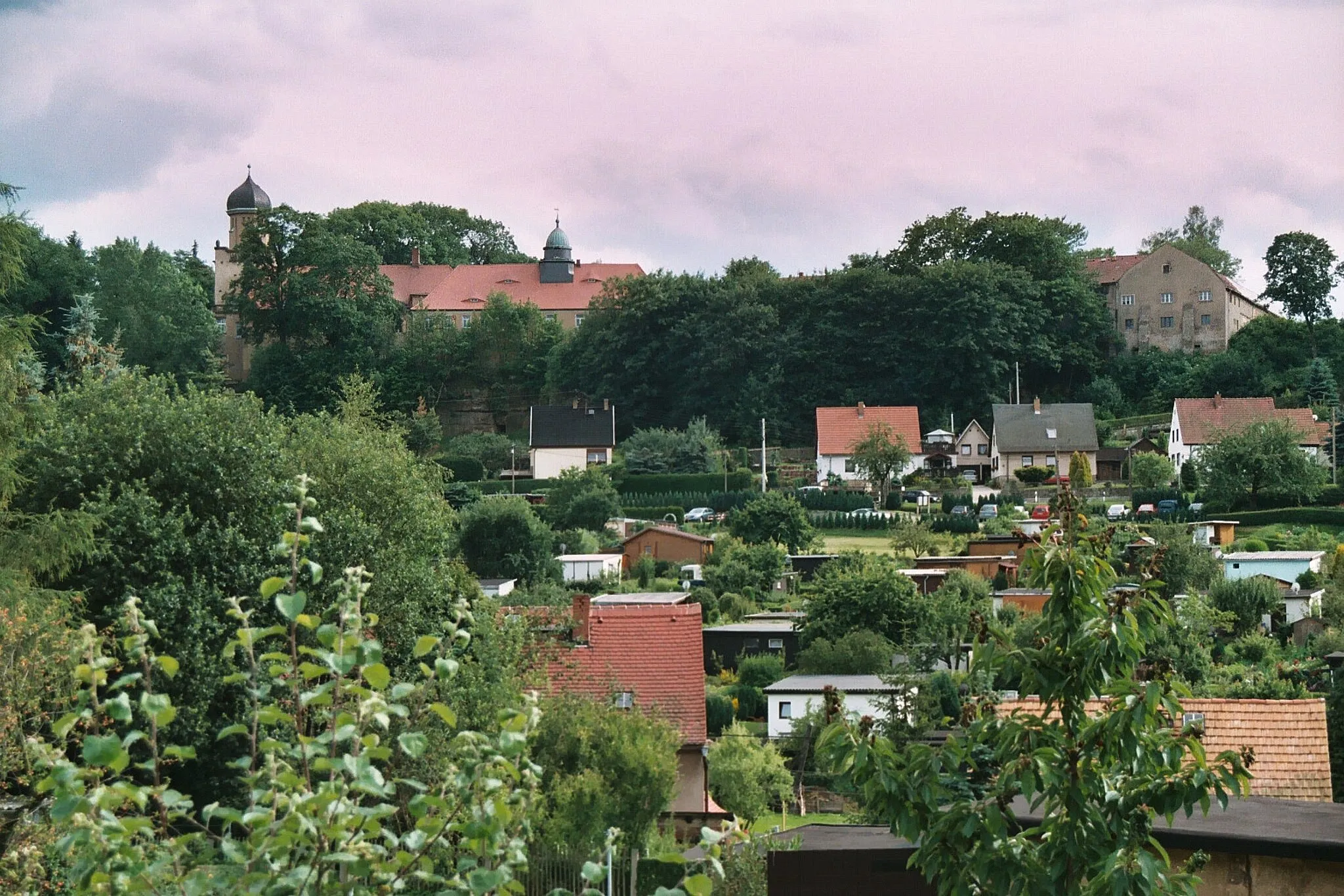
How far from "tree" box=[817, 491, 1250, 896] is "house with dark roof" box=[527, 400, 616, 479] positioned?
57962 millimetres

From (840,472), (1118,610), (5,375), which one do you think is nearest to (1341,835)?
(1118,610)

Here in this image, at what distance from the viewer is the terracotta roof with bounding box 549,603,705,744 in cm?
2422

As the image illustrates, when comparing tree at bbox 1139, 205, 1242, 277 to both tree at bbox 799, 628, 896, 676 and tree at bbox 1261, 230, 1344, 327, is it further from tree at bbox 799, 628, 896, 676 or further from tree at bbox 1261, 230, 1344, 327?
tree at bbox 799, 628, 896, 676

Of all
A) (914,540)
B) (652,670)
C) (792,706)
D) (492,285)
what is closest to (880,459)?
(914,540)

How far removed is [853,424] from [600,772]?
154 ft

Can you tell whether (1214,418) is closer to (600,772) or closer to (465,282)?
(465,282)

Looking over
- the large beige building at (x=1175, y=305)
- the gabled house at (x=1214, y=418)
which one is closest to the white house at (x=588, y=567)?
the gabled house at (x=1214, y=418)

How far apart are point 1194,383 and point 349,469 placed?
49762 millimetres

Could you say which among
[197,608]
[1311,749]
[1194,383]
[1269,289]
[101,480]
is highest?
[1269,289]

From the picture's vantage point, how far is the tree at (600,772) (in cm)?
1766

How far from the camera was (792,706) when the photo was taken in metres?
27.3

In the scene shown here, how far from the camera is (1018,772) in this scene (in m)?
6.43

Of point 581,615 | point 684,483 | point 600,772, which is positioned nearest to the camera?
point 600,772

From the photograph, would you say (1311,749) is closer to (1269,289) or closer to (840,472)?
(840,472)
